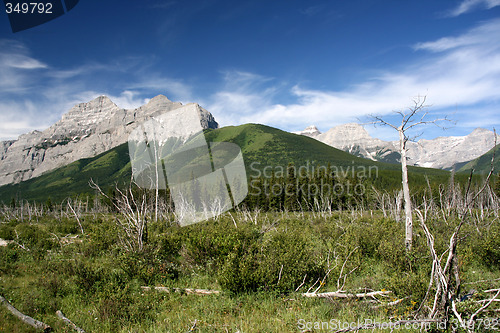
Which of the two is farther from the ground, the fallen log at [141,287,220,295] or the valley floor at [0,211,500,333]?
the valley floor at [0,211,500,333]

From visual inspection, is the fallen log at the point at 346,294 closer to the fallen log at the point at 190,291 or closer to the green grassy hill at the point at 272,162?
the fallen log at the point at 190,291

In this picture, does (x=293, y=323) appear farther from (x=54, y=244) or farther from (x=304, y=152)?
(x=304, y=152)

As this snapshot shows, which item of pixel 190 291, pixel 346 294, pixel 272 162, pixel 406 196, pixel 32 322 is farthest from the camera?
pixel 272 162

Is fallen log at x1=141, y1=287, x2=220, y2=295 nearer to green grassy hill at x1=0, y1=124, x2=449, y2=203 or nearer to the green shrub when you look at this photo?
the green shrub

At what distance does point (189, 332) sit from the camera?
17.2 ft

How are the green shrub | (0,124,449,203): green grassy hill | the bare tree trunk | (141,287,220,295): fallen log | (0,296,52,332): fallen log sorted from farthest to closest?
1. (0,124,449,203): green grassy hill
2. the bare tree trunk
3. (141,287,220,295): fallen log
4. the green shrub
5. (0,296,52,332): fallen log

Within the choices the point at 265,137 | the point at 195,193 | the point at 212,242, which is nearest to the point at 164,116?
the point at 212,242

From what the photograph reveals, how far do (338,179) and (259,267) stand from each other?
72.6m

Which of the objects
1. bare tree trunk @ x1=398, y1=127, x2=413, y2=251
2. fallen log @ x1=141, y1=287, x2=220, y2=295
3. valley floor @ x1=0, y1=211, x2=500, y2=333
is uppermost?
bare tree trunk @ x1=398, y1=127, x2=413, y2=251

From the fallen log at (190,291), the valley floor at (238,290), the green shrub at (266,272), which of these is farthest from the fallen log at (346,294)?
the fallen log at (190,291)

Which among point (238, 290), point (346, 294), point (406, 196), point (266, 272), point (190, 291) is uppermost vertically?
point (406, 196)

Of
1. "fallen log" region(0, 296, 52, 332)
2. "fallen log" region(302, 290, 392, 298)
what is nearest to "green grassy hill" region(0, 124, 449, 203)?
"fallen log" region(302, 290, 392, 298)

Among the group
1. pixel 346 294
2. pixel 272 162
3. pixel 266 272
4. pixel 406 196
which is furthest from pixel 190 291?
pixel 272 162

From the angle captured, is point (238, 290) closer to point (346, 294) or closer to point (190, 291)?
point (190, 291)
